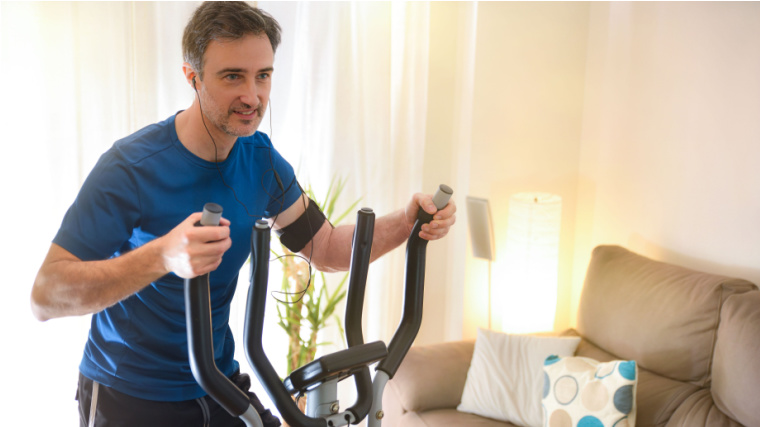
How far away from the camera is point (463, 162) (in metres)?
3.35

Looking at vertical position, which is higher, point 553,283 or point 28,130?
point 28,130

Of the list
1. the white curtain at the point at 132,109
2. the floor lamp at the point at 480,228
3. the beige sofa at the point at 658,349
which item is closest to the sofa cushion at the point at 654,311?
the beige sofa at the point at 658,349

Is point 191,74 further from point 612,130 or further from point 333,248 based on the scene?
point 612,130

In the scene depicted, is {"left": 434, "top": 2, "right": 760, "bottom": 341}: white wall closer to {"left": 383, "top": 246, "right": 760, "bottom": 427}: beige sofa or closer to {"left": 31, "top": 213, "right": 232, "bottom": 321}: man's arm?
{"left": 383, "top": 246, "right": 760, "bottom": 427}: beige sofa

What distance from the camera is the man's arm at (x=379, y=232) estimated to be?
1.32 m

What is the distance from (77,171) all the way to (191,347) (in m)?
1.94

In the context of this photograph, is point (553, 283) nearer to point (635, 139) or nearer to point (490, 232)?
point (490, 232)

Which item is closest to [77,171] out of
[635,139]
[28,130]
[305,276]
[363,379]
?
[28,130]

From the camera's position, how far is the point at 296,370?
1076 millimetres

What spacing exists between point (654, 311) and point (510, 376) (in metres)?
0.59

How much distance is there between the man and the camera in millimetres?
1289

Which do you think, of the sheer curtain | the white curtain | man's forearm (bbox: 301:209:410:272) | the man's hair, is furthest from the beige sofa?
the man's hair

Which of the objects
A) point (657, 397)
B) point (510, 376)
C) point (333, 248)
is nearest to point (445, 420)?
point (510, 376)

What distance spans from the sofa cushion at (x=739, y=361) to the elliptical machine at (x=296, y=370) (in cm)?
141
